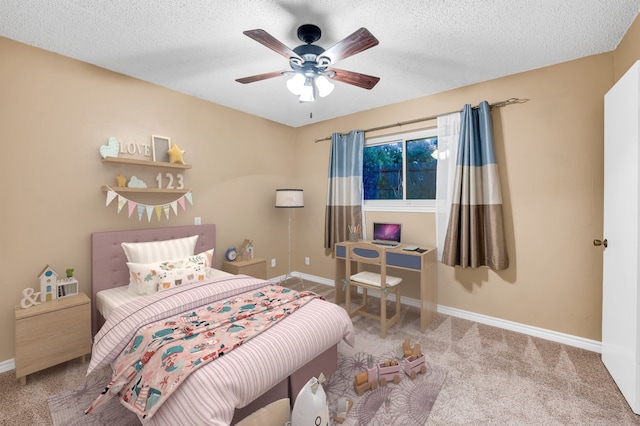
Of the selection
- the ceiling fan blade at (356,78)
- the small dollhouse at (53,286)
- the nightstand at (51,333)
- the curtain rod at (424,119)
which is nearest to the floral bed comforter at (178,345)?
the nightstand at (51,333)

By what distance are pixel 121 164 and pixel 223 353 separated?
7.53 ft

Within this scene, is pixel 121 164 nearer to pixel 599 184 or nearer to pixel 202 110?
pixel 202 110

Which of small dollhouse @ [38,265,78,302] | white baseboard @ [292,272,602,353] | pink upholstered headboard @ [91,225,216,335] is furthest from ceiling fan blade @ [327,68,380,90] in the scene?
Answer: small dollhouse @ [38,265,78,302]

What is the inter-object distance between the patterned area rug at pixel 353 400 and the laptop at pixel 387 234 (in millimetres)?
1466

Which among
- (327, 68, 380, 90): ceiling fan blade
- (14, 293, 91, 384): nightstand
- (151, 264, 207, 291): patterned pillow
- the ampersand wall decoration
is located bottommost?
(14, 293, 91, 384): nightstand

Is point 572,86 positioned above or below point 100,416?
above

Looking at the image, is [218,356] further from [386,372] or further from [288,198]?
[288,198]

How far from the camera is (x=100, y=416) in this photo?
1.75 metres

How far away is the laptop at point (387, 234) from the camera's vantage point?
3464 millimetres

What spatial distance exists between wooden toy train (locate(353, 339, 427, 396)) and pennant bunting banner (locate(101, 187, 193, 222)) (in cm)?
249

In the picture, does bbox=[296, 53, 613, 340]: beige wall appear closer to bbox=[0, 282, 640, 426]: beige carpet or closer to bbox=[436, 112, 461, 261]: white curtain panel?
bbox=[436, 112, 461, 261]: white curtain panel

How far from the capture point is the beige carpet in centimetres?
174

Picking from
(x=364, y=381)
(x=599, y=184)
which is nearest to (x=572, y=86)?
(x=599, y=184)

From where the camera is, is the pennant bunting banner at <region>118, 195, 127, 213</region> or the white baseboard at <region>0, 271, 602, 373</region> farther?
the pennant bunting banner at <region>118, 195, 127, 213</region>
